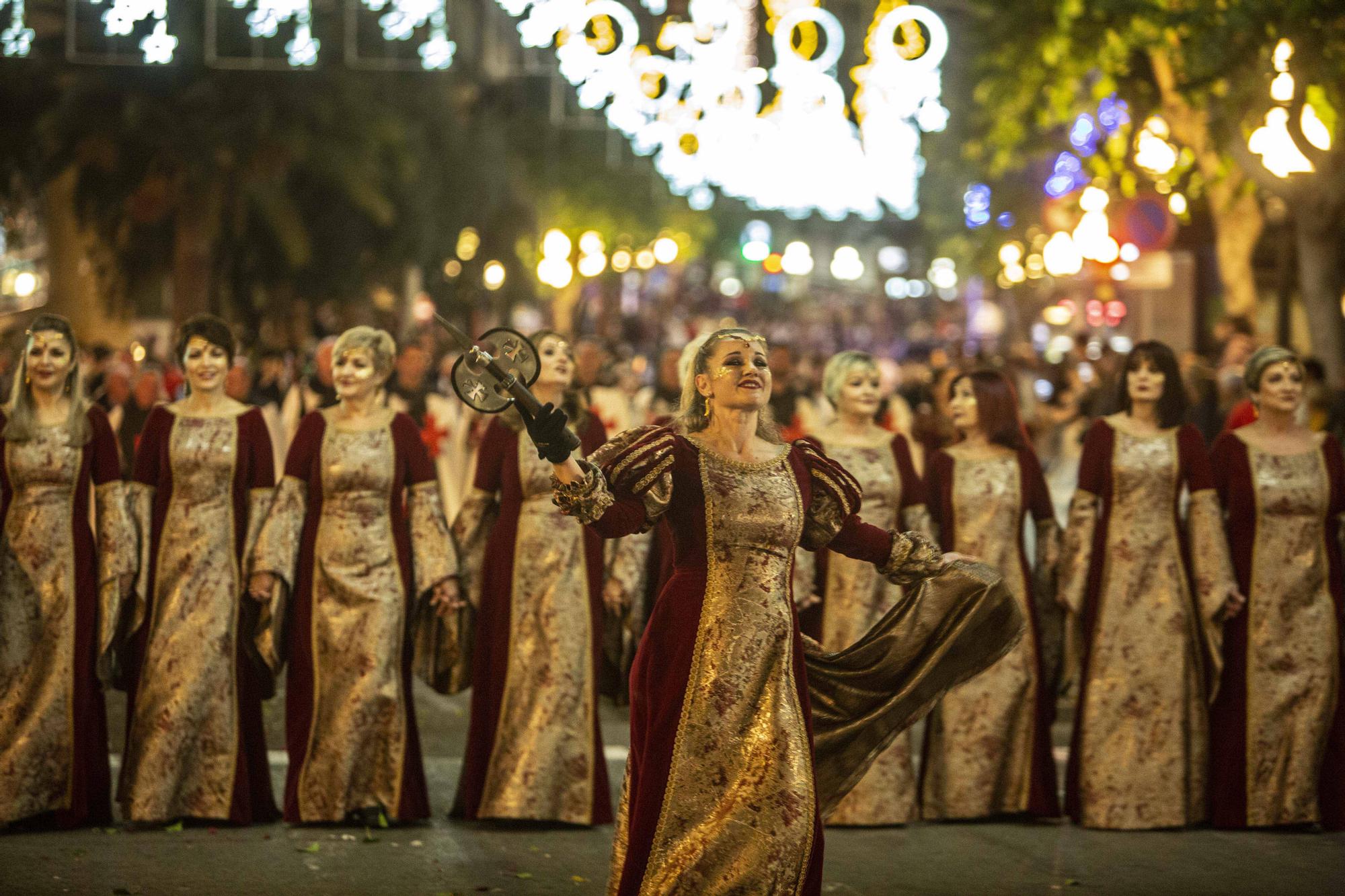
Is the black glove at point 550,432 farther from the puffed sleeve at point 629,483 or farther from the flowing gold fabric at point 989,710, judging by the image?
the flowing gold fabric at point 989,710

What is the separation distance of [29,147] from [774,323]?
1483 inches

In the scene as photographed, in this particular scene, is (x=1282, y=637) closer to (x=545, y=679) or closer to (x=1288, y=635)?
(x=1288, y=635)

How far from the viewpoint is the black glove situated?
18.4ft

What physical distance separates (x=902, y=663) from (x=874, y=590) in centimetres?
235

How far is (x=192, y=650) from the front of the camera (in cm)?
849

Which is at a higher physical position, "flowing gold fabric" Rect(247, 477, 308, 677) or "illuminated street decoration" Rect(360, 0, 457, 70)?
"illuminated street decoration" Rect(360, 0, 457, 70)

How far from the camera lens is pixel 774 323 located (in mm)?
57188

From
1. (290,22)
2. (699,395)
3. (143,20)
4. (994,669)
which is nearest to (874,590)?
(994,669)

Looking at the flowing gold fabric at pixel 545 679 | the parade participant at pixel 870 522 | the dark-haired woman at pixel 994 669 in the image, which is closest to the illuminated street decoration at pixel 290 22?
the flowing gold fabric at pixel 545 679

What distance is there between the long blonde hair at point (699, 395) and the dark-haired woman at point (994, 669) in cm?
279

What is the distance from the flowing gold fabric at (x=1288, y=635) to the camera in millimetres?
8844

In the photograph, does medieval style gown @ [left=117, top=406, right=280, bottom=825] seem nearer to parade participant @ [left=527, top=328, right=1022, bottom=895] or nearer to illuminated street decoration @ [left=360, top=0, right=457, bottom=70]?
parade participant @ [left=527, top=328, right=1022, bottom=895]

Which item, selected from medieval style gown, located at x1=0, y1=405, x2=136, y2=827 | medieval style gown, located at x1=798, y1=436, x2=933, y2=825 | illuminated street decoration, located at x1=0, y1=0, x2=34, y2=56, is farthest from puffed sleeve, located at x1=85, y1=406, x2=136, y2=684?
illuminated street decoration, located at x1=0, y1=0, x2=34, y2=56

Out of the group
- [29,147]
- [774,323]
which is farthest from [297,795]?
[774,323]
